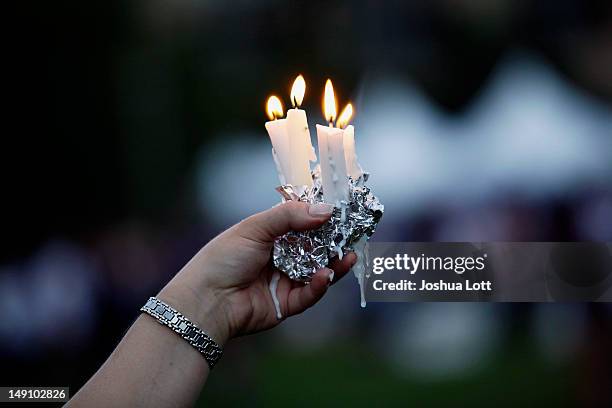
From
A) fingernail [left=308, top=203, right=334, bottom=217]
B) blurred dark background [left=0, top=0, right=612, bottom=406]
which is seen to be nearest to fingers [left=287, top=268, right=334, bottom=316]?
fingernail [left=308, top=203, right=334, bottom=217]

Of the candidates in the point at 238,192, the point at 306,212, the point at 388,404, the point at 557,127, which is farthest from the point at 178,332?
the point at 557,127

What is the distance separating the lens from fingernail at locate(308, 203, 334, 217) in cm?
99

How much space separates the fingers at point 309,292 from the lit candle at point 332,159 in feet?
0.39

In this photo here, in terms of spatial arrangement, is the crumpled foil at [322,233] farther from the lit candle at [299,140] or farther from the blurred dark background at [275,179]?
the blurred dark background at [275,179]

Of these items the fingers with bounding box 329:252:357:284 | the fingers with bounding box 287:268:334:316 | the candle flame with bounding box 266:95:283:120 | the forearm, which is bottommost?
the forearm

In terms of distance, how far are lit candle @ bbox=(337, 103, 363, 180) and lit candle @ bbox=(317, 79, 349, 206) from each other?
18 mm

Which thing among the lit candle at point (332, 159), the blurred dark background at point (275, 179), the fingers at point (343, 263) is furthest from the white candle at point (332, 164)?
the blurred dark background at point (275, 179)

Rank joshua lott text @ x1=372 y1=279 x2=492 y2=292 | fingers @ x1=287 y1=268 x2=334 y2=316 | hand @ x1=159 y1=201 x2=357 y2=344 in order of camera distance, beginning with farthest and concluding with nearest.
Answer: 1. joshua lott text @ x1=372 y1=279 x2=492 y2=292
2. fingers @ x1=287 y1=268 x2=334 y2=316
3. hand @ x1=159 y1=201 x2=357 y2=344

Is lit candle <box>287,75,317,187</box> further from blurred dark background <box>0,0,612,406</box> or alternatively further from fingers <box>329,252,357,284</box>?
blurred dark background <box>0,0,612,406</box>

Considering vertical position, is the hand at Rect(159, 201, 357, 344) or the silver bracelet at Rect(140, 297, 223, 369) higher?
the hand at Rect(159, 201, 357, 344)

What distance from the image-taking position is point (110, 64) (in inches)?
91.1

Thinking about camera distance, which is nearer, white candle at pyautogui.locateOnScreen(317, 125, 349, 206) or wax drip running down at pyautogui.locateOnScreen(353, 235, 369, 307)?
white candle at pyautogui.locateOnScreen(317, 125, 349, 206)

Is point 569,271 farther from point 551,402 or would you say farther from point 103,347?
point 103,347

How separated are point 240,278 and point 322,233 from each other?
0.15 meters
